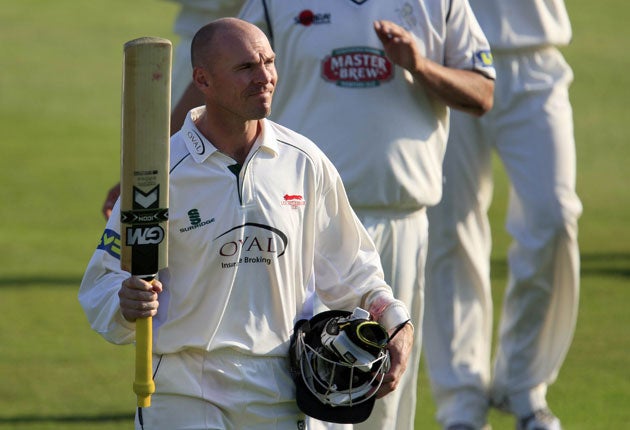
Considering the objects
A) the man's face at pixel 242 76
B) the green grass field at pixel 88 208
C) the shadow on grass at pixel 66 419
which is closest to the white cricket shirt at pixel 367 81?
the man's face at pixel 242 76

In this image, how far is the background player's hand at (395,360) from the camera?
16.0 ft

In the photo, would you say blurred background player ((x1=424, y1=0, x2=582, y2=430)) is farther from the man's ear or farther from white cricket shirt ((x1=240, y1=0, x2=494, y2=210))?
the man's ear

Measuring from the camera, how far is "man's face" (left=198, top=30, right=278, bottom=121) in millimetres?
4879

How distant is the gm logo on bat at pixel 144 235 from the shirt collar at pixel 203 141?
349mm

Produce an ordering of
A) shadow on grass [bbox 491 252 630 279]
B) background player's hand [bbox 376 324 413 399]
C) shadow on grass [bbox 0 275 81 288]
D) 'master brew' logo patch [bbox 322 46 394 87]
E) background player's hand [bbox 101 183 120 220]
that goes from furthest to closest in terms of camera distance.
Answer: shadow on grass [bbox 491 252 630 279]
shadow on grass [bbox 0 275 81 288]
'master brew' logo patch [bbox 322 46 394 87]
background player's hand [bbox 101 183 120 220]
background player's hand [bbox 376 324 413 399]

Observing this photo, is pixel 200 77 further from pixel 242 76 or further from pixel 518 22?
pixel 518 22

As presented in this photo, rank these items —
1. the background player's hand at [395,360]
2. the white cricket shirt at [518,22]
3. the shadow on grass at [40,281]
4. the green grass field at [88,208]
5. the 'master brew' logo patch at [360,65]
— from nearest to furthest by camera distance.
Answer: the background player's hand at [395,360] < the 'master brew' logo patch at [360,65] < the white cricket shirt at [518,22] < the green grass field at [88,208] < the shadow on grass at [40,281]

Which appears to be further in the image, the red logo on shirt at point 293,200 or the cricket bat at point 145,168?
the red logo on shirt at point 293,200

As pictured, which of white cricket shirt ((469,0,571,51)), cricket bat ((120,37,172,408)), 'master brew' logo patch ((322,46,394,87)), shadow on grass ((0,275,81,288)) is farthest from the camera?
shadow on grass ((0,275,81,288))

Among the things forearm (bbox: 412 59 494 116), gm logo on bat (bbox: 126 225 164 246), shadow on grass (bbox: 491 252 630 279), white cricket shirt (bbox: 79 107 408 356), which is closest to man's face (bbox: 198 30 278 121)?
white cricket shirt (bbox: 79 107 408 356)

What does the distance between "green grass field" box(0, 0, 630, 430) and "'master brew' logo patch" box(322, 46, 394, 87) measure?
275cm

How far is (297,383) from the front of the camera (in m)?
4.91

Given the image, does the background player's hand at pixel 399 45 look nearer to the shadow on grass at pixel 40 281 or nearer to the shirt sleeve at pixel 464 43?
the shirt sleeve at pixel 464 43

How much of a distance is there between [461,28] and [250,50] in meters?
1.64
